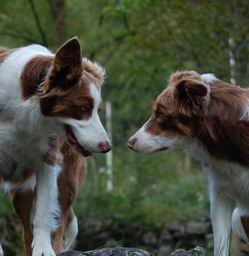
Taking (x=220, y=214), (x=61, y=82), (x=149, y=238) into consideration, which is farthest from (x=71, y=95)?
(x=149, y=238)

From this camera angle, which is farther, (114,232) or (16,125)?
(114,232)

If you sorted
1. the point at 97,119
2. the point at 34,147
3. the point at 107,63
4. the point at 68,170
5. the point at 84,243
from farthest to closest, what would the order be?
the point at 107,63 → the point at 84,243 → the point at 68,170 → the point at 34,147 → the point at 97,119

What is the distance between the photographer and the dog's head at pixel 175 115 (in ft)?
28.4

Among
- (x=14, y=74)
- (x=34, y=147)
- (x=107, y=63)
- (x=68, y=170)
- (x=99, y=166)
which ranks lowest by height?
(x=99, y=166)

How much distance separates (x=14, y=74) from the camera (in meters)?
8.10

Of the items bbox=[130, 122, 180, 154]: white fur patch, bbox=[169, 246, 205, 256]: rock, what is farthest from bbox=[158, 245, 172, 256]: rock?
bbox=[169, 246, 205, 256]: rock

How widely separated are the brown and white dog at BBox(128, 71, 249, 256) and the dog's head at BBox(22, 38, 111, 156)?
3.28ft

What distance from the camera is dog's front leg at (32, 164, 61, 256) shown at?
8453mm

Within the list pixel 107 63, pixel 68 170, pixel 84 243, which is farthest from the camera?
pixel 107 63

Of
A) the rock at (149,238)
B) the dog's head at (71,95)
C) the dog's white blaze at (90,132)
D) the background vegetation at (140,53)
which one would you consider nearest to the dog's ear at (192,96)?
the dog's head at (71,95)

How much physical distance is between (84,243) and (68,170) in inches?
251

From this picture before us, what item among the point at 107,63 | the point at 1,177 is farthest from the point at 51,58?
the point at 107,63

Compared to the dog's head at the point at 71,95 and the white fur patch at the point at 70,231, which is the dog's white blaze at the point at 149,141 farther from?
the white fur patch at the point at 70,231

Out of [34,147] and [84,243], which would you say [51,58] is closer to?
[34,147]
